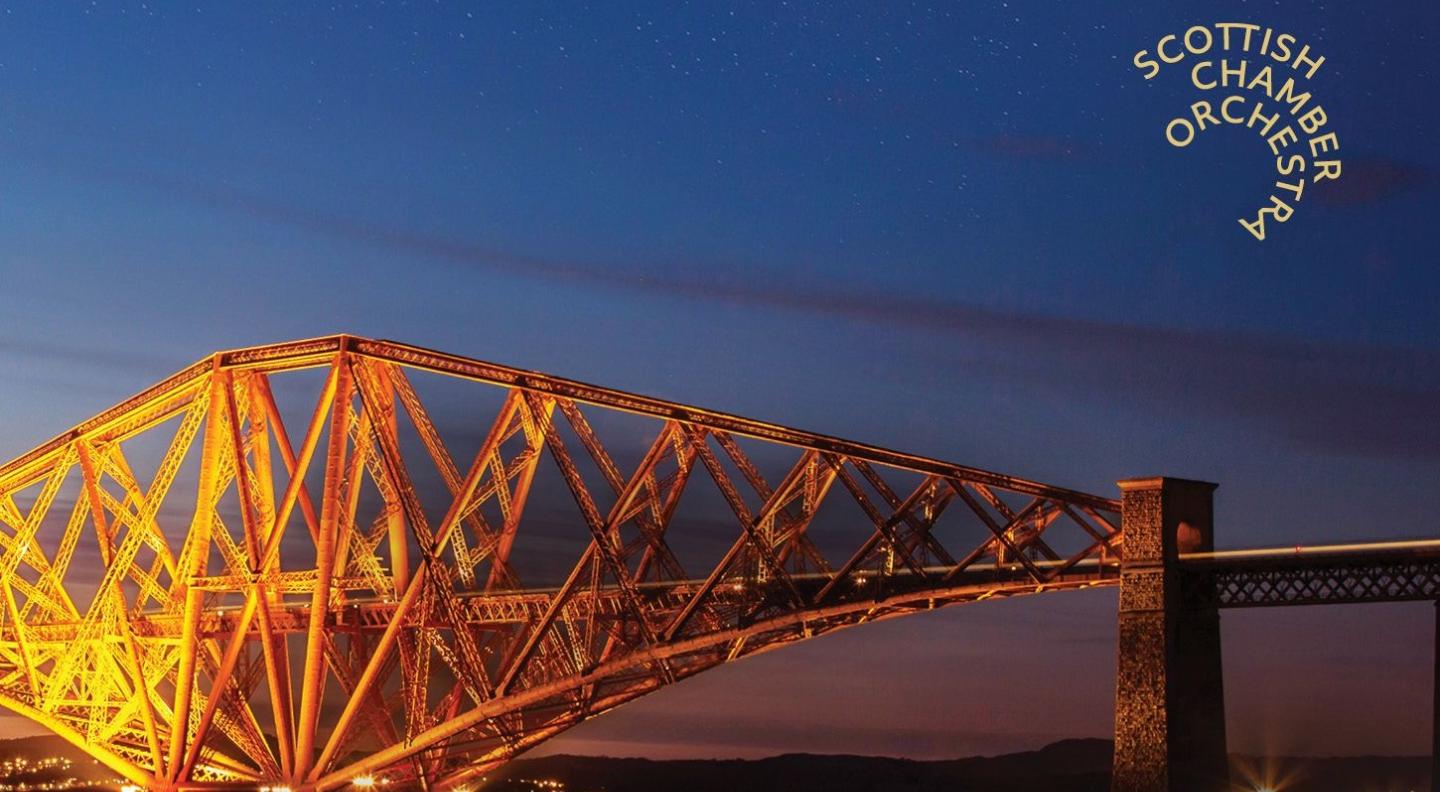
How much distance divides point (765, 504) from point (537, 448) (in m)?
9.32

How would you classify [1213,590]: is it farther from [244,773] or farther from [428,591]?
[244,773]

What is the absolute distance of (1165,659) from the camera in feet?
207

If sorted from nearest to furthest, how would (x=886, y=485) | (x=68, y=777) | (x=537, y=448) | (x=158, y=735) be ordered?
(x=886, y=485)
(x=537, y=448)
(x=158, y=735)
(x=68, y=777)

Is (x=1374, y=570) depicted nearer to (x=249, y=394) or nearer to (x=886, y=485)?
(x=886, y=485)

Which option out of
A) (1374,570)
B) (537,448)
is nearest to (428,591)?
(537,448)

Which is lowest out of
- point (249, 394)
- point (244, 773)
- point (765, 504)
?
point (244, 773)

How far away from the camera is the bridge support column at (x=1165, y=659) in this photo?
6272cm

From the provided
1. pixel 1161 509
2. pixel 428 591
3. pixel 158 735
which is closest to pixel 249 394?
pixel 428 591

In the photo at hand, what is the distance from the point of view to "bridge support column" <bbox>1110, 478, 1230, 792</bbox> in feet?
206

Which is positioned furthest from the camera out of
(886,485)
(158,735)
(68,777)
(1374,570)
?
(68,777)

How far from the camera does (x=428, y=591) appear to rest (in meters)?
79.9

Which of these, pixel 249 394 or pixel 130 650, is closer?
pixel 249 394

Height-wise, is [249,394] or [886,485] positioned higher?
[249,394]

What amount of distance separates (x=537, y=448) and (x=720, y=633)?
959 cm
